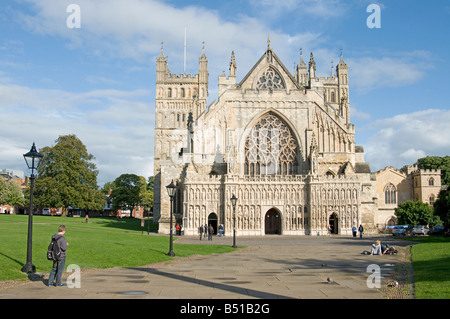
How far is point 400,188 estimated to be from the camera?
75.0 m

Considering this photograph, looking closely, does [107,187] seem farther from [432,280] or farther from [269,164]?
[432,280]

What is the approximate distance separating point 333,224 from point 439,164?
51.0 metres

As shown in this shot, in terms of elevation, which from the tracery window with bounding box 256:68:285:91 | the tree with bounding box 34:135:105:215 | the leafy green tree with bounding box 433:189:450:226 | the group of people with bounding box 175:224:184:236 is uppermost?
the tracery window with bounding box 256:68:285:91

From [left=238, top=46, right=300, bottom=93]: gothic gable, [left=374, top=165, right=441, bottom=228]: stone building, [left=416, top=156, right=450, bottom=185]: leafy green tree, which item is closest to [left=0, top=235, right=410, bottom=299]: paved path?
[left=238, top=46, right=300, bottom=93]: gothic gable

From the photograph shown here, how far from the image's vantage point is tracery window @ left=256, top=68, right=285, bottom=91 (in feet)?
170

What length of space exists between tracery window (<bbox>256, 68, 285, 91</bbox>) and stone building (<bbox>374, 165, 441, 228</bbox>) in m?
31.6

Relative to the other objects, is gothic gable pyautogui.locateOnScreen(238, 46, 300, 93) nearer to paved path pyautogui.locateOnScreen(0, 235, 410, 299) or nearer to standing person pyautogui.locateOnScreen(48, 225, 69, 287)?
paved path pyautogui.locateOnScreen(0, 235, 410, 299)

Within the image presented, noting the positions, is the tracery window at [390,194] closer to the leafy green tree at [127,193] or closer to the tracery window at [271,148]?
the tracery window at [271,148]

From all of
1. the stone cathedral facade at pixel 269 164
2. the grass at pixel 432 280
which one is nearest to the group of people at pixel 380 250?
the grass at pixel 432 280

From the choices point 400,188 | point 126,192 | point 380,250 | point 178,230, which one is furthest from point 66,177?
point 400,188

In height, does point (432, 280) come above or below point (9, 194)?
below

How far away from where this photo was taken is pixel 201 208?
46188 millimetres

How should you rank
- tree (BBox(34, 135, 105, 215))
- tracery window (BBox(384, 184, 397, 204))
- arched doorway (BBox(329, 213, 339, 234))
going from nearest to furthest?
arched doorway (BBox(329, 213, 339, 234)) < tree (BBox(34, 135, 105, 215)) < tracery window (BBox(384, 184, 397, 204))
